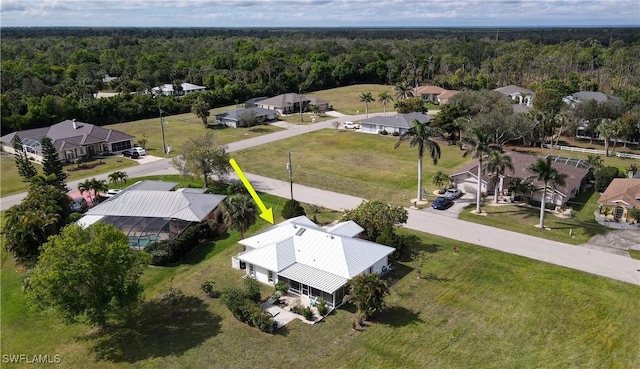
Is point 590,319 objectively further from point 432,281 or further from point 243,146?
point 243,146

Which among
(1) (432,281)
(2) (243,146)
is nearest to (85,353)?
(1) (432,281)

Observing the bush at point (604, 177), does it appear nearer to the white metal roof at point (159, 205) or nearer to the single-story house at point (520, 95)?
the white metal roof at point (159, 205)

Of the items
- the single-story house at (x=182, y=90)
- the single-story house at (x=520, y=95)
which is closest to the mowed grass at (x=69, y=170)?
the single-story house at (x=182, y=90)

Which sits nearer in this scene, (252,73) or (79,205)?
(79,205)

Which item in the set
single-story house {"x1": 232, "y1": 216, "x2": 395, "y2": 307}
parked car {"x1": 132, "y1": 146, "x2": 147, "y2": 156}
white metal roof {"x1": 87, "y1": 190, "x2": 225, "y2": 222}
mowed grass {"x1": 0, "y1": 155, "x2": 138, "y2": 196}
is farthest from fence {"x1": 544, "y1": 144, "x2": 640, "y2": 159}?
mowed grass {"x1": 0, "y1": 155, "x2": 138, "y2": 196}

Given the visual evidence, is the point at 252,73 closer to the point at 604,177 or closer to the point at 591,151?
the point at 591,151

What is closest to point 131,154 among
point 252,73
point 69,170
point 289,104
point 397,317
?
point 69,170

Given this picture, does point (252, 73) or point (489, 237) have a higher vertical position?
point (252, 73)
